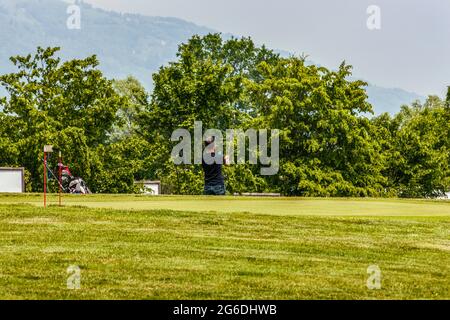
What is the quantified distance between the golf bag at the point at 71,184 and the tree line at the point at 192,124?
3.77 metres

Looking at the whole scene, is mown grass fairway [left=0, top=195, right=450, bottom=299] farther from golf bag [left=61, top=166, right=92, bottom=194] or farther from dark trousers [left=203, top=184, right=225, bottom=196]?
golf bag [left=61, top=166, right=92, bottom=194]

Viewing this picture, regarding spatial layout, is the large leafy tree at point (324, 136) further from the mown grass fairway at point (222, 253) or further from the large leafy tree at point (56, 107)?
the mown grass fairway at point (222, 253)

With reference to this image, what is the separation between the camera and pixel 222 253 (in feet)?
57.6

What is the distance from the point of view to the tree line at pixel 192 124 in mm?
67312

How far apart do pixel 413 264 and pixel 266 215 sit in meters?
8.37

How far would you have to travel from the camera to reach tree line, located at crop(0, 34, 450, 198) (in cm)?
6731

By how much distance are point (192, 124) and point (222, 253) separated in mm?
48793

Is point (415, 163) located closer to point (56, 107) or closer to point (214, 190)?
point (56, 107)

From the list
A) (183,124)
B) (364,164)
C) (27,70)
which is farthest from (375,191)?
(27,70)

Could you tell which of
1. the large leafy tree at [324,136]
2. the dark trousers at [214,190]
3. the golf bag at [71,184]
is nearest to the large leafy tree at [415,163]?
the large leafy tree at [324,136]

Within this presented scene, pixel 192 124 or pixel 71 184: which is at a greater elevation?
pixel 192 124

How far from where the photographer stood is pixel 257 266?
1619cm

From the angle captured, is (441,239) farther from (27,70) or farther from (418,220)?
(27,70)

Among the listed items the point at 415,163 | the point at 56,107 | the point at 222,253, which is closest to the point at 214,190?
the point at 222,253
